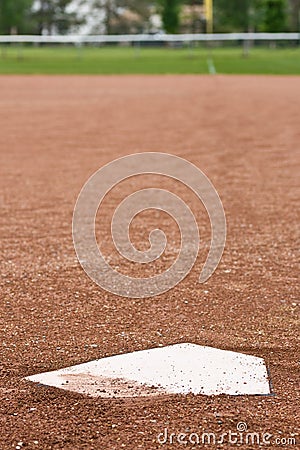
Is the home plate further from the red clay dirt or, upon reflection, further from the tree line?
the tree line

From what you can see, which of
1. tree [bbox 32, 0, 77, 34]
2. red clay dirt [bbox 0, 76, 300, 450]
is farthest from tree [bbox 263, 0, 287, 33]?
red clay dirt [bbox 0, 76, 300, 450]

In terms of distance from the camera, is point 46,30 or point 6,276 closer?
point 6,276

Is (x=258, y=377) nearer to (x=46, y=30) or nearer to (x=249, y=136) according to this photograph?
(x=249, y=136)

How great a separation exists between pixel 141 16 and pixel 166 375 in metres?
71.0

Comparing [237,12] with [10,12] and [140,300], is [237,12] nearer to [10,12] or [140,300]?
[10,12]

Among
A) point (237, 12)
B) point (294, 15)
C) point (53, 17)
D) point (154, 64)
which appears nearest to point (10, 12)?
point (237, 12)

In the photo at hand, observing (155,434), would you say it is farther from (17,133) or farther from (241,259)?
(17,133)

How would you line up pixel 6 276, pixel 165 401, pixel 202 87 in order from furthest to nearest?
pixel 202 87, pixel 6 276, pixel 165 401

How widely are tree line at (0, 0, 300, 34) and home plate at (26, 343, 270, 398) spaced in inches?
1634

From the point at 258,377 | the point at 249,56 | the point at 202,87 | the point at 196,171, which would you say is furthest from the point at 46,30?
the point at 258,377

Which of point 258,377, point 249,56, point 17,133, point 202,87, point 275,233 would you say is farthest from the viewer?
point 249,56

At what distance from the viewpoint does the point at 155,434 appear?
110 inches

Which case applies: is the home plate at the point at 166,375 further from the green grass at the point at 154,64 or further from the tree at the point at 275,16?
the tree at the point at 275,16

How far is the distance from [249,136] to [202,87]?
9.22m
